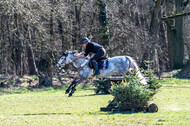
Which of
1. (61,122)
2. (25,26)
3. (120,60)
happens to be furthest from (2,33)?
(61,122)

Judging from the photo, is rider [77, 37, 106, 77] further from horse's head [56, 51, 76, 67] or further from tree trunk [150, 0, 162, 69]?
tree trunk [150, 0, 162, 69]

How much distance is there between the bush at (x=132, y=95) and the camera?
12.4 metres

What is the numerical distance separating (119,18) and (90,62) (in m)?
16.2

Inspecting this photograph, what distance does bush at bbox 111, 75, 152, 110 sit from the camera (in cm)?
1241

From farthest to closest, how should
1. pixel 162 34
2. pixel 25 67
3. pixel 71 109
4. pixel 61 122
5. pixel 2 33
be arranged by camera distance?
pixel 162 34, pixel 25 67, pixel 2 33, pixel 71 109, pixel 61 122

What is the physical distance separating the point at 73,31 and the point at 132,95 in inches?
728

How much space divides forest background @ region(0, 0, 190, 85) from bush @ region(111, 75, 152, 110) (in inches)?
442

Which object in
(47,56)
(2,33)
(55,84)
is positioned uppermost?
(2,33)

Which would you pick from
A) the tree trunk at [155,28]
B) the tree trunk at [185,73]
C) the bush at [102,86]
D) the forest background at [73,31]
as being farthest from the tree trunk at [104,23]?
the bush at [102,86]

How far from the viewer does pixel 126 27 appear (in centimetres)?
3203

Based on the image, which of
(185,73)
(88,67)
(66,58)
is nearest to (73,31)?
(185,73)

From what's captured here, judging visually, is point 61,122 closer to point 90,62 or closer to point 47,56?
point 90,62

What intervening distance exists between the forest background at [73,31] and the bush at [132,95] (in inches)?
442

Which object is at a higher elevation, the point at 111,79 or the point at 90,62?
the point at 90,62
